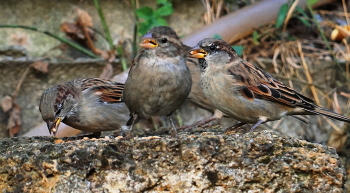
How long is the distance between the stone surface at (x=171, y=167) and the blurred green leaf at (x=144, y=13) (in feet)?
11.0

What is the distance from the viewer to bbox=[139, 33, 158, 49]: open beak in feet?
11.3

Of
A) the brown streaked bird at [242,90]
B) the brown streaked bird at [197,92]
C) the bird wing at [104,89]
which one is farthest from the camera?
the brown streaked bird at [197,92]

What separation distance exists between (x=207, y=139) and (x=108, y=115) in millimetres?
1976

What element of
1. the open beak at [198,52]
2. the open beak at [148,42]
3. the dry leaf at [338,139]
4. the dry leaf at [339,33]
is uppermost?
the open beak at [148,42]

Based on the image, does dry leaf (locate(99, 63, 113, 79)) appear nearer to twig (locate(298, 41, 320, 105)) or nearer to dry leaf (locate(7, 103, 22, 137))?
dry leaf (locate(7, 103, 22, 137))

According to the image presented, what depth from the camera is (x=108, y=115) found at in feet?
14.5

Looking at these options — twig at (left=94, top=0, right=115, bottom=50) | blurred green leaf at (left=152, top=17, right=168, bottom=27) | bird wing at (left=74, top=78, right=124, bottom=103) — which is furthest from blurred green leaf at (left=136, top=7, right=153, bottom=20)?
bird wing at (left=74, top=78, right=124, bottom=103)

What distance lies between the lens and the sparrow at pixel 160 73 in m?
3.45

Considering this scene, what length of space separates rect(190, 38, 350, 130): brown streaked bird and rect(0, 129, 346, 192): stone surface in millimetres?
1146

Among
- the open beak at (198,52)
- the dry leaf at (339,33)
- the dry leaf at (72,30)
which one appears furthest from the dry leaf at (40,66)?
the dry leaf at (339,33)

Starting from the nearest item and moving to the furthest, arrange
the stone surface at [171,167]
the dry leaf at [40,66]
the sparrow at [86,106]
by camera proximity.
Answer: the stone surface at [171,167] < the sparrow at [86,106] < the dry leaf at [40,66]

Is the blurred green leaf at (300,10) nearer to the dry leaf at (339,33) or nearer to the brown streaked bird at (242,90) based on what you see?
the dry leaf at (339,33)

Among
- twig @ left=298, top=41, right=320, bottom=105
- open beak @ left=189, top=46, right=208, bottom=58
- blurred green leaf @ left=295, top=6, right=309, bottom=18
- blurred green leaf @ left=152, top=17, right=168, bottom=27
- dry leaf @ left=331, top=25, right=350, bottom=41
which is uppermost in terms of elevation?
blurred green leaf @ left=152, top=17, right=168, bottom=27

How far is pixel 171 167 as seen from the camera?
8.16 ft
